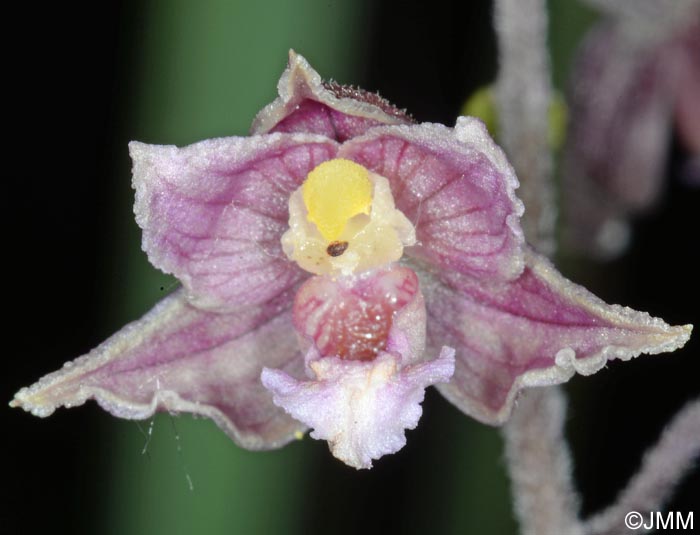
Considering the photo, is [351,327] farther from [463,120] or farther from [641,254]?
[641,254]

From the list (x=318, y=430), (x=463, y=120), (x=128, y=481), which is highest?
(x=463, y=120)

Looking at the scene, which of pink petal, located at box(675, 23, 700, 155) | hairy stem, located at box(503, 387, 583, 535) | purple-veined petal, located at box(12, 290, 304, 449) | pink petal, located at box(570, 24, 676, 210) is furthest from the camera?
pink petal, located at box(675, 23, 700, 155)

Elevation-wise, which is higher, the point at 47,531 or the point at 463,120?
the point at 463,120

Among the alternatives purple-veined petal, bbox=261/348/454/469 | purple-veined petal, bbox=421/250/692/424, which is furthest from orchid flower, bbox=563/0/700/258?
purple-veined petal, bbox=261/348/454/469

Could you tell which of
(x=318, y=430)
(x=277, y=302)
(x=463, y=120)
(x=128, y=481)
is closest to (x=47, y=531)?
(x=128, y=481)

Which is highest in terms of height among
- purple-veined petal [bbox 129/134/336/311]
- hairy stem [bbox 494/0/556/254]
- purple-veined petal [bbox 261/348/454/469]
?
hairy stem [bbox 494/0/556/254]

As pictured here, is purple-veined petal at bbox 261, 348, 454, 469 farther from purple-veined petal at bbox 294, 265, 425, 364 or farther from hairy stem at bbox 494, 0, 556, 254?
hairy stem at bbox 494, 0, 556, 254

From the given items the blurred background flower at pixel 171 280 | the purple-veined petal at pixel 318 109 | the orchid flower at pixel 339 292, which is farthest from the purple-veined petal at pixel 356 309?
the blurred background flower at pixel 171 280

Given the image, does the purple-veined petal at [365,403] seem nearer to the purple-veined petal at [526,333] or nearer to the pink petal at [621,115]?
the purple-veined petal at [526,333]
